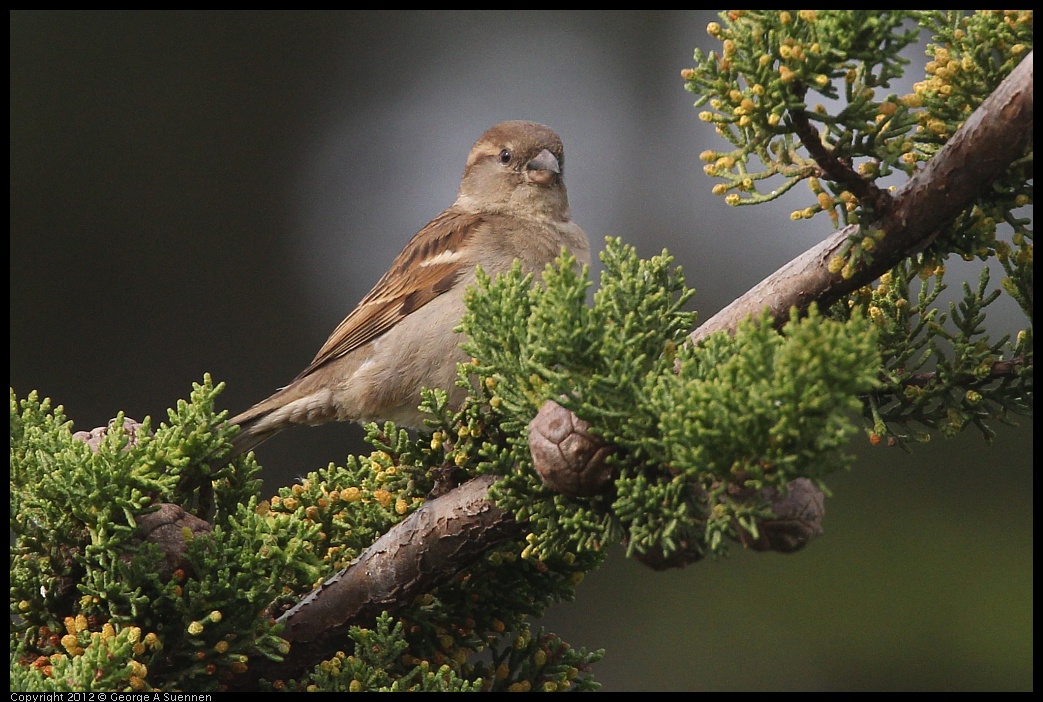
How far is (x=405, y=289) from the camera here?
13.5ft

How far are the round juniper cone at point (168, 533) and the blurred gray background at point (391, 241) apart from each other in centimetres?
309

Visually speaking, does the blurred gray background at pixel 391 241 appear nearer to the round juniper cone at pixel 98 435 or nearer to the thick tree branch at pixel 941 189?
the thick tree branch at pixel 941 189

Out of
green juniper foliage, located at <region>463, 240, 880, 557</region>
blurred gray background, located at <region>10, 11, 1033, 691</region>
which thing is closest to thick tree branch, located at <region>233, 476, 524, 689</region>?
green juniper foliage, located at <region>463, 240, 880, 557</region>

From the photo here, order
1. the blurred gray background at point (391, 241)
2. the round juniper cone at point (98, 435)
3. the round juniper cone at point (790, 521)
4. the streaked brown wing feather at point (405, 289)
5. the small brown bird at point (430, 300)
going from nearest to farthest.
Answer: the round juniper cone at point (790, 521), the round juniper cone at point (98, 435), the small brown bird at point (430, 300), the streaked brown wing feather at point (405, 289), the blurred gray background at point (391, 241)

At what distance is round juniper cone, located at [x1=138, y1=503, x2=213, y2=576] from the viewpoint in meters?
2.22

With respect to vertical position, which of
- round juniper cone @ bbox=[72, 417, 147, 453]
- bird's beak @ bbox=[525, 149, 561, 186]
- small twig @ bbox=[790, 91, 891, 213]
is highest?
bird's beak @ bbox=[525, 149, 561, 186]

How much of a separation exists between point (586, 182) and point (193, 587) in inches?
236

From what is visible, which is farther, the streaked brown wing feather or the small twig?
the streaked brown wing feather

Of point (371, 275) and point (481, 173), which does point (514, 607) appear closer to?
point (481, 173)

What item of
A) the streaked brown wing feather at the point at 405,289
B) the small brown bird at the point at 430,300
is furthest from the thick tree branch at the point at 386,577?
the streaked brown wing feather at the point at 405,289

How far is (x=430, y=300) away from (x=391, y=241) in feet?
8.60

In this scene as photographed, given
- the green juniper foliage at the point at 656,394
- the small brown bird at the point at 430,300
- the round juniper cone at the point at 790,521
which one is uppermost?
the small brown bird at the point at 430,300

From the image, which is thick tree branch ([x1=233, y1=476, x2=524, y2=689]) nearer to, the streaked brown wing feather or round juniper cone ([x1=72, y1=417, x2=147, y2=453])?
round juniper cone ([x1=72, y1=417, x2=147, y2=453])

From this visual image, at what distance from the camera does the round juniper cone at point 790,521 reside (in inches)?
68.9
